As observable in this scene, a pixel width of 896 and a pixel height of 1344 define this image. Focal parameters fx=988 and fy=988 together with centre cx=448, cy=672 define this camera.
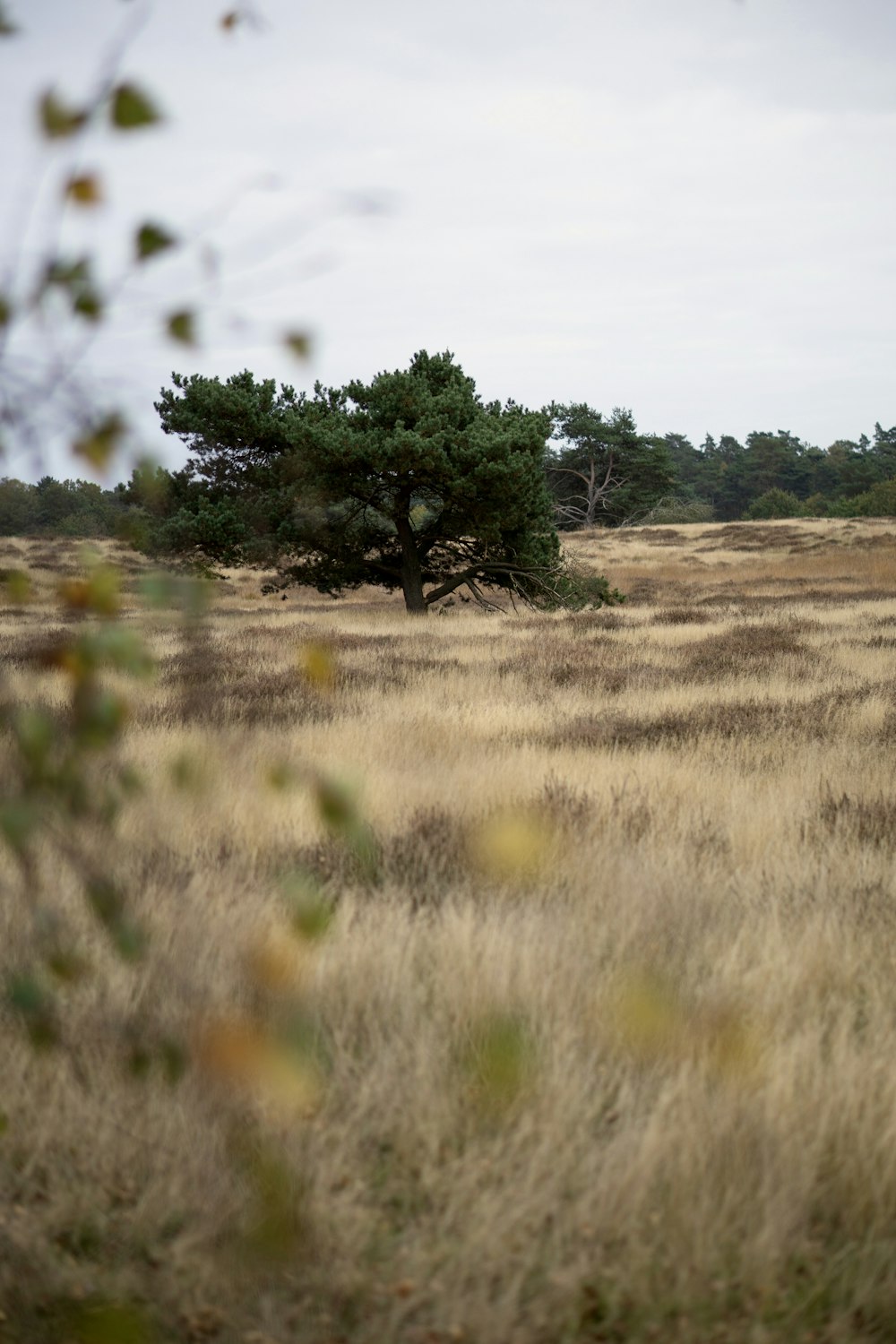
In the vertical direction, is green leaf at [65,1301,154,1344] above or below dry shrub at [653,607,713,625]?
below

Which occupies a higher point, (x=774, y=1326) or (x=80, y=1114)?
(x=80, y=1114)

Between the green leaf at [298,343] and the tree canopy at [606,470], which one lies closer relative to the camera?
the green leaf at [298,343]

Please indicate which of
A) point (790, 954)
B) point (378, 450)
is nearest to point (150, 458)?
point (790, 954)

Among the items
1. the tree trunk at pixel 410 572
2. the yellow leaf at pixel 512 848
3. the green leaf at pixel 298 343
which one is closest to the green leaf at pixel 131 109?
the green leaf at pixel 298 343

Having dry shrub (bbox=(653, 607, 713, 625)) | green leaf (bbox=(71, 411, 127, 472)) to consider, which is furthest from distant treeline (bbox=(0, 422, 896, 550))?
dry shrub (bbox=(653, 607, 713, 625))

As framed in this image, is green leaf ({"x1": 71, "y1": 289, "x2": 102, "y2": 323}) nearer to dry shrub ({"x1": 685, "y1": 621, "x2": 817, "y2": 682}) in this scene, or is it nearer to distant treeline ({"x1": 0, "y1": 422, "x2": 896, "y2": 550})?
distant treeline ({"x1": 0, "y1": 422, "x2": 896, "y2": 550})

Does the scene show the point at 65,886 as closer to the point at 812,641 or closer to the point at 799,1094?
the point at 799,1094

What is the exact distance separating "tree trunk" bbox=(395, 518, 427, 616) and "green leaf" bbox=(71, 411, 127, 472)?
52.4 ft

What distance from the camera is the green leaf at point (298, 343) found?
1.38m

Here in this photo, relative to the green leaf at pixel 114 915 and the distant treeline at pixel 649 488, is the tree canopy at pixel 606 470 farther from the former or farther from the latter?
the green leaf at pixel 114 915

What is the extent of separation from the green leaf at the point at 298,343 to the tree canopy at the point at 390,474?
42.2 ft

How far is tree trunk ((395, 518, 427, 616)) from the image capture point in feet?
57.2

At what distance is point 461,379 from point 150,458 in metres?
16.8

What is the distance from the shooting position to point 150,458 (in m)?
1.32
